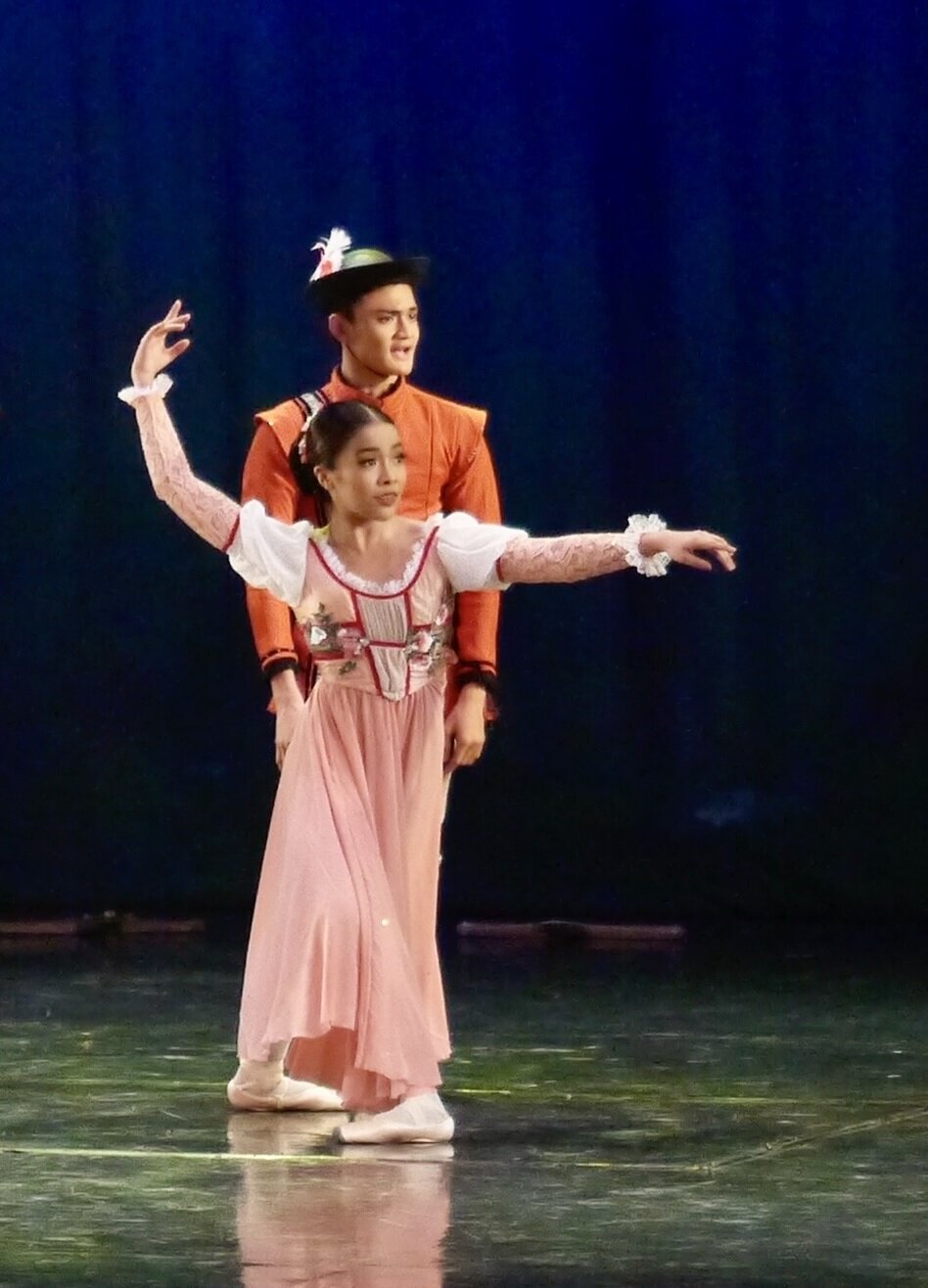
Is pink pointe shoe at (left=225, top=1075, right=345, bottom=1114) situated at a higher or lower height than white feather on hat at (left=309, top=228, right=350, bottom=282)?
lower

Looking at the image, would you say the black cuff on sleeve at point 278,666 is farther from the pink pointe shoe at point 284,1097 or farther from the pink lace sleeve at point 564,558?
the pink pointe shoe at point 284,1097

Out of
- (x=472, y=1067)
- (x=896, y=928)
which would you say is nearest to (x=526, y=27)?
(x=896, y=928)

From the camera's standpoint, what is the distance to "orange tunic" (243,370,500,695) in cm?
393

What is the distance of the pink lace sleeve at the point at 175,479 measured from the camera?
3691 mm

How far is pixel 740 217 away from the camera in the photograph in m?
6.21

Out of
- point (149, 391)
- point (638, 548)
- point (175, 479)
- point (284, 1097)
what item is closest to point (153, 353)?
point (149, 391)

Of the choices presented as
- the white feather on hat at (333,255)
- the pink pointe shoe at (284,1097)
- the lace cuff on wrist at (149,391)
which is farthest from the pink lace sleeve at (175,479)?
the pink pointe shoe at (284,1097)

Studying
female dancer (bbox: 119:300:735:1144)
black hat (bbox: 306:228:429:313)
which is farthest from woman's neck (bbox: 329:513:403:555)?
black hat (bbox: 306:228:429:313)

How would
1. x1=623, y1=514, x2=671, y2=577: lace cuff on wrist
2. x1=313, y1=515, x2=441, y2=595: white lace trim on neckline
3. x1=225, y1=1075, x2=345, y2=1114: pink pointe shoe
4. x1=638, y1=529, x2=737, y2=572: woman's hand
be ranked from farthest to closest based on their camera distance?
x1=225, y1=1075, x2=345, y2=1114: pink pointe shoe
x1=313, y1=515, x2=441, y2=595: white lace trim on neckline
x1=623, y1=514, x2=671, y2=577: lace cuff on wrist
x1=638, y1=529, x2=737, y2=572: woman's hand

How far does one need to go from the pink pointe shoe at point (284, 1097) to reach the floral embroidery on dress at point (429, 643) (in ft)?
2.00

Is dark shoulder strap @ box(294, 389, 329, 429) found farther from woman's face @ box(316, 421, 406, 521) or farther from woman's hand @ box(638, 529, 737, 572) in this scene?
woman's hand @ box(638, 529, 737, 572)

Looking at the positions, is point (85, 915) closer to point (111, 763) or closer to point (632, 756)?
point (111, 763)

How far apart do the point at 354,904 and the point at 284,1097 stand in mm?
391

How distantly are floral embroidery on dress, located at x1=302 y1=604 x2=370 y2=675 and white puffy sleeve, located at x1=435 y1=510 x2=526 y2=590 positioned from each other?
0.50 feet
